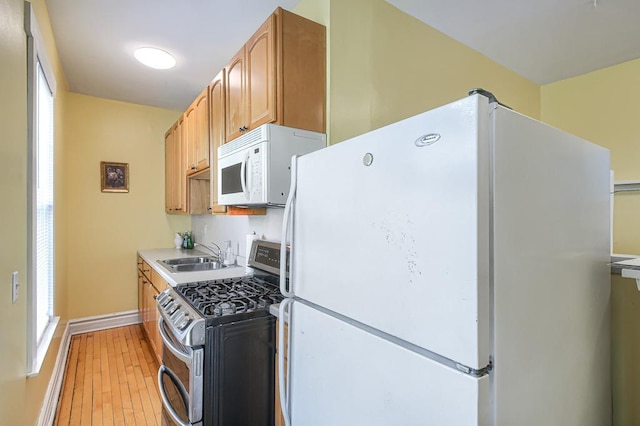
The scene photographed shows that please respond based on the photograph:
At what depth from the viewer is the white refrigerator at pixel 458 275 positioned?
2.29 ft

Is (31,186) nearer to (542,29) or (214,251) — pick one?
(214,251)

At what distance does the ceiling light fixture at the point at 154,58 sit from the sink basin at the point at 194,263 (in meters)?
1.79

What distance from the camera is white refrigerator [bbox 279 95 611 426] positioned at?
698 millimetres

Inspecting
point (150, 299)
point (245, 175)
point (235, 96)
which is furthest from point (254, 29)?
point (150, 299)

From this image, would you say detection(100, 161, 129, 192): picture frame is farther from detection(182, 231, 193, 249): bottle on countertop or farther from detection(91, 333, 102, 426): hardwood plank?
detection(91, 333, 102, 426): hardwood plank

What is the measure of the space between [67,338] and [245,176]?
2948 millimetres

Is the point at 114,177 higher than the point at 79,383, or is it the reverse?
the point at 114,177

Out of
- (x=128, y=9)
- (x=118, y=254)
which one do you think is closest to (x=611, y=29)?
(x=128, y=9)

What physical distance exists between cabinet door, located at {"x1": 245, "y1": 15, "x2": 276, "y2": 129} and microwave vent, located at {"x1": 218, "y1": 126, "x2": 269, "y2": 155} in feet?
0.24

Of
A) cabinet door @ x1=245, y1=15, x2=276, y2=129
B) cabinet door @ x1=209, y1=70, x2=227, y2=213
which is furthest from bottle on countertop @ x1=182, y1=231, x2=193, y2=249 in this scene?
cabinet door @ x1=245, y1=15, x2=276, y2=129

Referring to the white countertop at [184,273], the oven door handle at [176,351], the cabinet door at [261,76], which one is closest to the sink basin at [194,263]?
the white countertop at [184,273]

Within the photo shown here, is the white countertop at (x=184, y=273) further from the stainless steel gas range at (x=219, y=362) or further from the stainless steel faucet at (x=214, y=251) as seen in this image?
the stainless steel gas range at (x=219, y=362)

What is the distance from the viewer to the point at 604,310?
1.23 m

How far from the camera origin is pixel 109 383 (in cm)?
262
